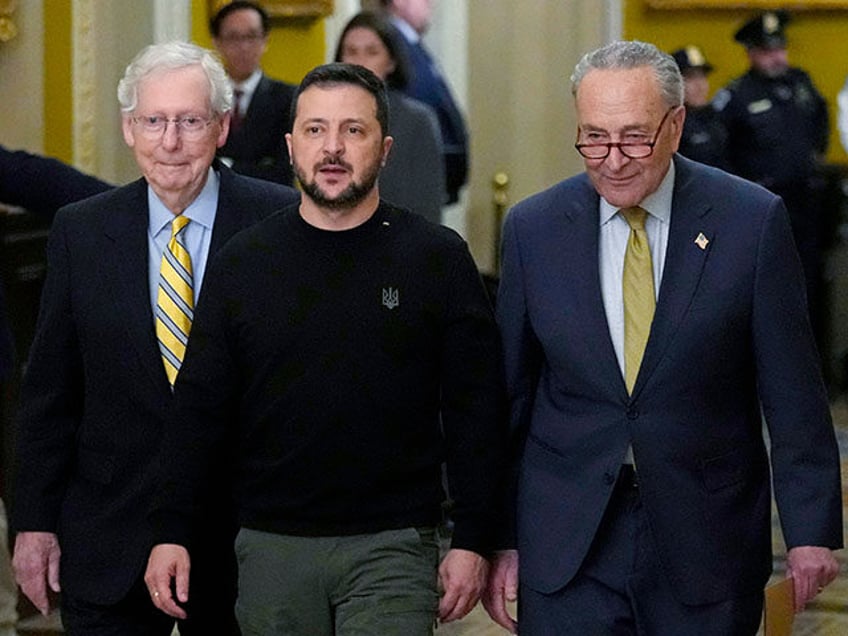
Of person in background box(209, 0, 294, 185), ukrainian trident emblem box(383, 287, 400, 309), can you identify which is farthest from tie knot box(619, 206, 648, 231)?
person in background box(209, 0, 294, 185)

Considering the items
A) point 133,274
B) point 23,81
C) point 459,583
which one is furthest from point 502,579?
point 23,81

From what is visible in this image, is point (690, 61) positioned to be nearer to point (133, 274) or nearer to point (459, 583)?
point (133, 274)

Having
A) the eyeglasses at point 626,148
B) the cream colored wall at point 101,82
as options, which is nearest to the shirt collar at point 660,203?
the eyeglasses at point 626,148

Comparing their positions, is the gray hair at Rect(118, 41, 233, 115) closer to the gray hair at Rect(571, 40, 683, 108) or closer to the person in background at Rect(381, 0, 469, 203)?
the gray hair at Rect(571, 40, 683, 108)

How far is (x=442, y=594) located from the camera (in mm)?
3863

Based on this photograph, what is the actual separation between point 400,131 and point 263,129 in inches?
29.9

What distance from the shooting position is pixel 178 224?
4.14 m

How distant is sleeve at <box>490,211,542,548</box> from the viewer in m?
3.98

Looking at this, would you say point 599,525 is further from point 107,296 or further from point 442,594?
point 107,296

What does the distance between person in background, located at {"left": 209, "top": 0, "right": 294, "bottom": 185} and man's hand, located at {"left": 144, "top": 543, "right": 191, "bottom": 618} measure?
10.2 feet

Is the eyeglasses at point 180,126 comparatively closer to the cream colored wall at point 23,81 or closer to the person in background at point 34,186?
the person in background at point 34,186

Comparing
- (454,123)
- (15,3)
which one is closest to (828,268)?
(454,123)

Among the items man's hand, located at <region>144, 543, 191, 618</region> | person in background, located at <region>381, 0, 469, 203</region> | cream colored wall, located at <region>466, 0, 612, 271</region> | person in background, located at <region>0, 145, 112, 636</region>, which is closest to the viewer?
man's hand, located at <region>144, 543, 191, 618</region>

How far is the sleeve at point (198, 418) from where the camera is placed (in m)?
3.86
